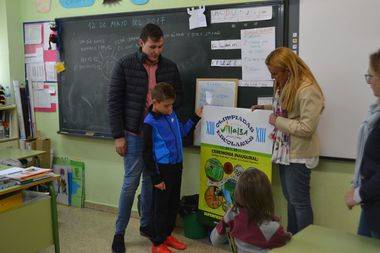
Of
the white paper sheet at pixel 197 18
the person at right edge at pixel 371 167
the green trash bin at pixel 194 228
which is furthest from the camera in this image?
the green trash bin at pixel 194 228

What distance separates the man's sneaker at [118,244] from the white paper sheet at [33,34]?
7.28 ft

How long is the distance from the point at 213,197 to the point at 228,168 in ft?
0.88

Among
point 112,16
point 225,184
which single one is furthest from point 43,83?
point 225,184

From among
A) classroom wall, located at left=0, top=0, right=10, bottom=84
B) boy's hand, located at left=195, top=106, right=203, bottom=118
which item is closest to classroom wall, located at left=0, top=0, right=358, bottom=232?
classroom wall, located at left=0, top=0, right=10, bottom=84

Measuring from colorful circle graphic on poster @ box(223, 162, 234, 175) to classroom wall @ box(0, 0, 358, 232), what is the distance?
331 millimetres

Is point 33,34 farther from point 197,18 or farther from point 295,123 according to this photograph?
point 295,123

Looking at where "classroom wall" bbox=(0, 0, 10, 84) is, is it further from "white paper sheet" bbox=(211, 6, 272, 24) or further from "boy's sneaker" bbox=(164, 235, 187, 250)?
"boy's sneaker" bbox=(164, 235, 187, 250)

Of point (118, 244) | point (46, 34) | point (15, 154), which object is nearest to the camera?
point (118, 244)

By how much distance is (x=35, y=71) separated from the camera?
419cm

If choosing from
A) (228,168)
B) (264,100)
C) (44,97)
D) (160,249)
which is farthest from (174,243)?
(44,97)

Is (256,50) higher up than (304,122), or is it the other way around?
(256,50)

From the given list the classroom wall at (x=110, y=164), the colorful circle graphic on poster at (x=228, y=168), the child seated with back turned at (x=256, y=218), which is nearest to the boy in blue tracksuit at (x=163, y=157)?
the colorful circle graphic on poster at (x=228, y=168)

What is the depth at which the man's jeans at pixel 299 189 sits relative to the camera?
2.55 metres

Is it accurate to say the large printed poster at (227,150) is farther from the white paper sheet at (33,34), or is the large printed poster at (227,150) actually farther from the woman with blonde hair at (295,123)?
the white paper sheet at (33,34)
